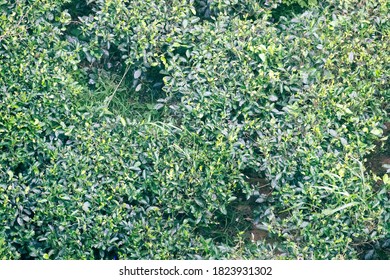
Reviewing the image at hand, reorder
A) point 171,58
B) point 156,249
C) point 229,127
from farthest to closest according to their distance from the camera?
point 171,58
point 229,127
point 156,249

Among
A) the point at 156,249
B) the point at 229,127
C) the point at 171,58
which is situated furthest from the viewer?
the point at 171,58

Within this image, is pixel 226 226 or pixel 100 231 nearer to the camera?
pixel 100 231

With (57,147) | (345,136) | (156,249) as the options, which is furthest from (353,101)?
(57,147)

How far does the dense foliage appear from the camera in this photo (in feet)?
16.2

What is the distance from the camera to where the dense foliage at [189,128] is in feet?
16.2

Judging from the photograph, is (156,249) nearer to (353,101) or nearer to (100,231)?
(100,231)

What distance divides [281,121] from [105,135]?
1293mm

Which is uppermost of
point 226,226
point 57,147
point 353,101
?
point 353,101

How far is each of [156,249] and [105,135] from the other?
2.99ft

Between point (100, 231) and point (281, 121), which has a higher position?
point (281, 121)

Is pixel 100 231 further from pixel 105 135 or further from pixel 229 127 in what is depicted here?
pixel 229 127

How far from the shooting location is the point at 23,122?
5184 millimetres

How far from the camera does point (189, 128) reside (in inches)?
209

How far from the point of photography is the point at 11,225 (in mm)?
4945
